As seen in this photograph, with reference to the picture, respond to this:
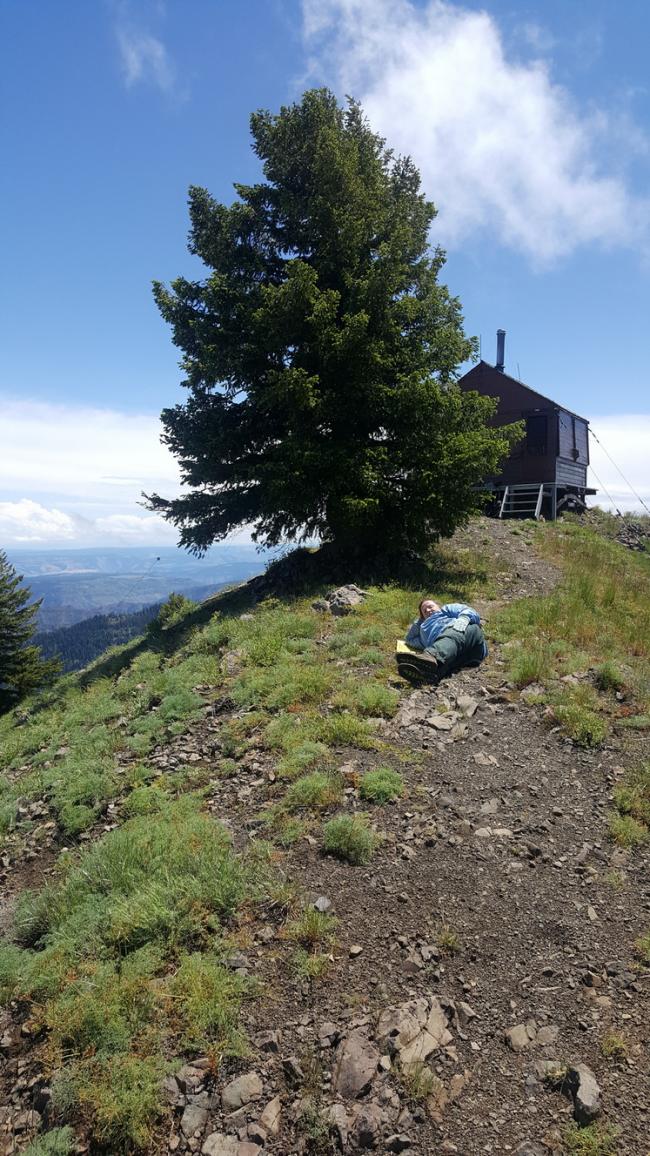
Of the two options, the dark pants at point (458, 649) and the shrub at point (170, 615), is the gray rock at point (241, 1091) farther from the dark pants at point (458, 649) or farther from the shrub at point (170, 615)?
the shrub at point (170, 615)

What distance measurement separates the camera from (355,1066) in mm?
3904

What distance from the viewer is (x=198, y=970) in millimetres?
4594

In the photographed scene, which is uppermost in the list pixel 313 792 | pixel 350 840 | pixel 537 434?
pixel 537 434

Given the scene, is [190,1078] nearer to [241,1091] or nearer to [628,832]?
[241,1091]

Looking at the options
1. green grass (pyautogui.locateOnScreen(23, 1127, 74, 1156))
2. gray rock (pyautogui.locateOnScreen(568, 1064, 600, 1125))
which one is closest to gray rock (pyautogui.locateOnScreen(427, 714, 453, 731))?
gray rock (pyautogui.locateOnScreen(568, 1064, 600, 1125))

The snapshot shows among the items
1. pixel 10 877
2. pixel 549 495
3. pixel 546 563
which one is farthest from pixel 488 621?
pixel 549 495

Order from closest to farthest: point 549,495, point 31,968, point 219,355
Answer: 1. point 31,968
2. point 219,355
3. point 549,495

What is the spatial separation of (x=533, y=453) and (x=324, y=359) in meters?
19.9

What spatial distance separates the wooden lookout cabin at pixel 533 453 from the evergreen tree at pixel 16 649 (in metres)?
26.9

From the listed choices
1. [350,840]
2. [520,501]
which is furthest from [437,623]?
[520,501]

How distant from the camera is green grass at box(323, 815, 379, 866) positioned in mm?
5648

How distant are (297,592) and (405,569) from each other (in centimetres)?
313

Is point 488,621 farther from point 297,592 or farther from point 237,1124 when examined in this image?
point 237,1124

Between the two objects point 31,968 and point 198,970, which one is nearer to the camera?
point 198,970
